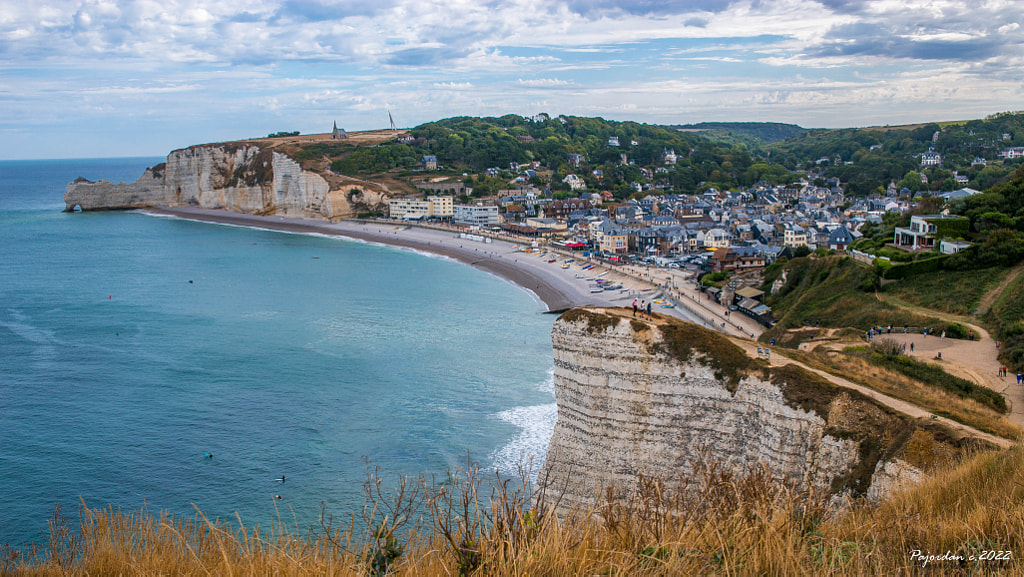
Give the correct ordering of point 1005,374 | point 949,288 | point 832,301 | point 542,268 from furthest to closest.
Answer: point 542,268 → point 832,301 → point 949,288 → point 1005,374

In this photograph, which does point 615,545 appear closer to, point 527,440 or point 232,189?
point 527,440

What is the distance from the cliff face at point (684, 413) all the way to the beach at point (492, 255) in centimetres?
2805

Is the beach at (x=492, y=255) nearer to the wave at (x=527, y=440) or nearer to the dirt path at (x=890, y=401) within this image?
the wave at (x=527, y=440)

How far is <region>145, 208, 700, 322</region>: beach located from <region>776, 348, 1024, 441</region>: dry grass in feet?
75.2

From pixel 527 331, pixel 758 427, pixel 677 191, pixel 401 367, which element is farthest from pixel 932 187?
pixel 758 427

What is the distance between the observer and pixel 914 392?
54.2 feet

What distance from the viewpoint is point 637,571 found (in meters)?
4.40

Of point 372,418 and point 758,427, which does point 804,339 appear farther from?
point 372,418

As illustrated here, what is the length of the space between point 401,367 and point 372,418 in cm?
679

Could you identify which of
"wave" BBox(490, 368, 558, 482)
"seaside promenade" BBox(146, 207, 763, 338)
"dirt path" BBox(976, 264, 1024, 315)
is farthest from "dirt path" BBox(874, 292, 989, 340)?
"wave" BBox(490, 368, 558, 482)

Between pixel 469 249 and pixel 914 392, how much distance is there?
5843 cm

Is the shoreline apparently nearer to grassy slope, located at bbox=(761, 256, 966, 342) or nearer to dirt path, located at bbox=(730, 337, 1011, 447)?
grassy slope, located at bbox=(761, 256, 966, 342)

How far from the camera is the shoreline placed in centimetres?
4897

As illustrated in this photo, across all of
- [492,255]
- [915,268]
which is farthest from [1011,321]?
[492,255]
